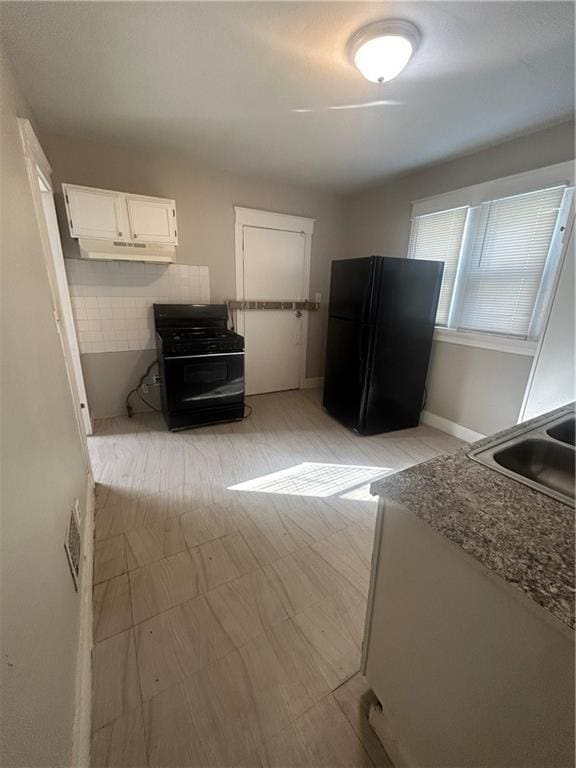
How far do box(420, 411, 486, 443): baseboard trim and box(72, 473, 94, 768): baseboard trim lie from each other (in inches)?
116

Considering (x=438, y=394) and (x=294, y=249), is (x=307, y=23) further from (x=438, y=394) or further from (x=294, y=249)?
(x=438, y=394)

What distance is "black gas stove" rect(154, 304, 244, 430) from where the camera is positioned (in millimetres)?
2758

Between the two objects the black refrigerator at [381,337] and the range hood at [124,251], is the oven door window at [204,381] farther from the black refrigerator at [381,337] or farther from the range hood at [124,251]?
the black refrigerator at [381,337]

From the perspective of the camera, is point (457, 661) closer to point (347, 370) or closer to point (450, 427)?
point (347, 370)

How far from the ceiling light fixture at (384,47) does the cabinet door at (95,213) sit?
196 cm

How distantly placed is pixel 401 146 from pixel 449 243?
0.89m

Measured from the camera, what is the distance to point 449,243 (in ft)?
9.02

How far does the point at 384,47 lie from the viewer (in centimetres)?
136

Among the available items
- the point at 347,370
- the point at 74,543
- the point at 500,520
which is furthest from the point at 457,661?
the point at 347,370

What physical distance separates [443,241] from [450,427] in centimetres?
174

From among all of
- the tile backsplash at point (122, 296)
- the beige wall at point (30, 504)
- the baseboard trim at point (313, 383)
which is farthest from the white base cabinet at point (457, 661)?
the baseboard trim at point (313, 383)

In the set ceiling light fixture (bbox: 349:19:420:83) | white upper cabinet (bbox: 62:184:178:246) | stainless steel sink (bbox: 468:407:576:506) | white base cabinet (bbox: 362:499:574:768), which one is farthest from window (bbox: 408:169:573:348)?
white upper cabinet (bbox: 62:184:178:246)

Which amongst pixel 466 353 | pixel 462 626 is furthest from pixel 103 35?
A: pixel 466 353

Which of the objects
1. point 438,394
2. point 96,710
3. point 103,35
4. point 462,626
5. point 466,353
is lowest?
A: point 96,710
